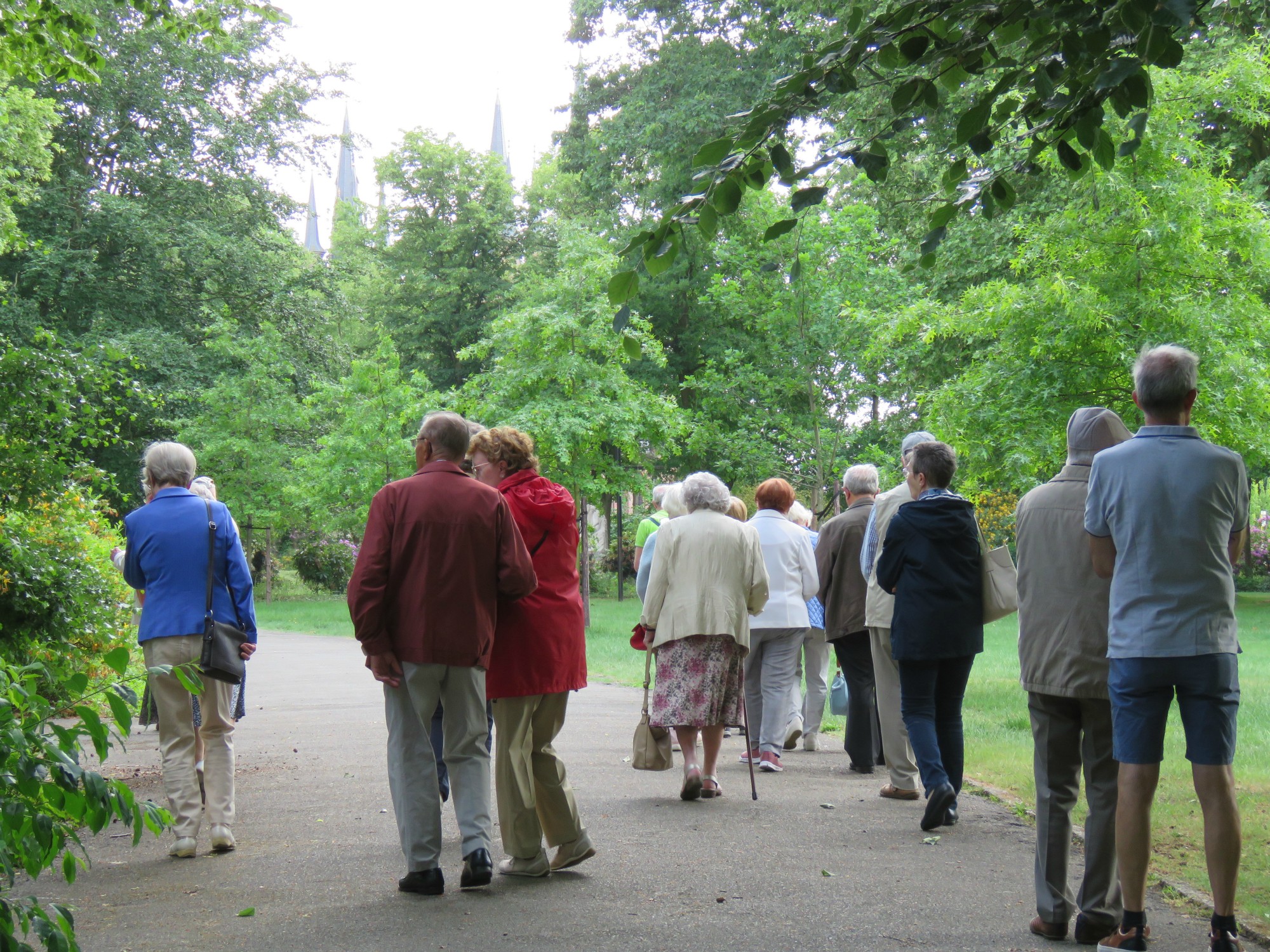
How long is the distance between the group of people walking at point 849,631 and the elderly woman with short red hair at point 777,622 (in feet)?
0.92

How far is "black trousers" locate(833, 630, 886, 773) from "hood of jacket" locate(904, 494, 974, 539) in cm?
193

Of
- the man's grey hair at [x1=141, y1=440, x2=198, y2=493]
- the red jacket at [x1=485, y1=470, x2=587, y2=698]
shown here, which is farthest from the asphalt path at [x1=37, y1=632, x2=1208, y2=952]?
the man's grey hair at [x1=141, y1=440, x2=198, y2=493]

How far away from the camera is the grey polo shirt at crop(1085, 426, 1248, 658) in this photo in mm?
4137

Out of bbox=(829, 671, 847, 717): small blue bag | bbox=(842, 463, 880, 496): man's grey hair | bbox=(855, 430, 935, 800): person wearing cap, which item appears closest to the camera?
bbox=(855, 430, 935, 800): person wearing cap

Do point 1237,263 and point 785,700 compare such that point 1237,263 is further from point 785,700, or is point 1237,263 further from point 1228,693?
point 1228,693

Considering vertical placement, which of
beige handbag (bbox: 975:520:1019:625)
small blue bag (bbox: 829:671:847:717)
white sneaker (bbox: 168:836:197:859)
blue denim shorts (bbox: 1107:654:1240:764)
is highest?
beige handbag (bbox: 975:520:1019:625)

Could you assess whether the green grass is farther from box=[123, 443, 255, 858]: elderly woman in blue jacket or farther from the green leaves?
box=[123, 443, 255, 858]: elderly woman in blue jacket

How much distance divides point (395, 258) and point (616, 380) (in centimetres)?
1828

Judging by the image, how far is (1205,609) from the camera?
4.13 m

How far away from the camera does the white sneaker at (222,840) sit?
601cm

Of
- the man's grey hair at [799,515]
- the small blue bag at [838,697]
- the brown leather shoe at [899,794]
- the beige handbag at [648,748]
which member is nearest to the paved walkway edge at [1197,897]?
the brown leather shoe at [899,794]

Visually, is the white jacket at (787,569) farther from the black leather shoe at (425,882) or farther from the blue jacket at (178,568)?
the black leather shoe at (425,882)

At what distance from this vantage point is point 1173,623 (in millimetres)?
4137

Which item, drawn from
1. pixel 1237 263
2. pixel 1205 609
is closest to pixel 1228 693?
pixel 1205 609
